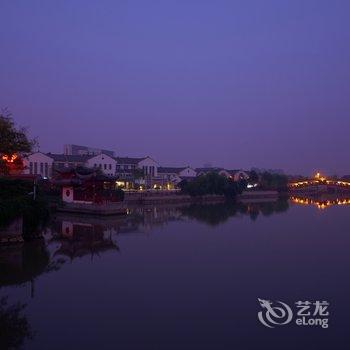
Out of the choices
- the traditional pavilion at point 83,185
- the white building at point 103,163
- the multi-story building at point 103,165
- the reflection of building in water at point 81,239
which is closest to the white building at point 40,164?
the multi-story building at point 103,165

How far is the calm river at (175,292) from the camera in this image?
7.53 meters

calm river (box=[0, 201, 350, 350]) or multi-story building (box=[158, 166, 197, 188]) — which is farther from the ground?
multi-story building (box=[158, 166, 197, 188])

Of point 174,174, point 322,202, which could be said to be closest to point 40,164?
point 174,174

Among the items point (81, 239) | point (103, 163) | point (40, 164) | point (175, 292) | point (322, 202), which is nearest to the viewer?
point (175, 292)

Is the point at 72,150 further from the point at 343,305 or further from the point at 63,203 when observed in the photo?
the point at 343,305

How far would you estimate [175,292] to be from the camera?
1003 centimetres

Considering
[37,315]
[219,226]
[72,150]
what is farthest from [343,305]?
[72,150]

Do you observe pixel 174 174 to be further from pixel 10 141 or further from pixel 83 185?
pixel 10 141

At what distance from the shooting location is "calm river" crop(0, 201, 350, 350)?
24.7 feet

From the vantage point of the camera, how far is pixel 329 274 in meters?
12.0

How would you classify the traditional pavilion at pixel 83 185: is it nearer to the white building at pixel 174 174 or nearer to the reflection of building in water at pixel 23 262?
the reflection of building in water at pixel 23 262

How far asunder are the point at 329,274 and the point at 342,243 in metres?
6.05

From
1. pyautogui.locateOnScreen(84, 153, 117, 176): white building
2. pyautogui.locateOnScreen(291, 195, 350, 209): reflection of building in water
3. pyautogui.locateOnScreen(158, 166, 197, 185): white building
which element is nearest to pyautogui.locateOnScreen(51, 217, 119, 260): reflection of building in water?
pyautogui.locateOnScreen(84, 153, 117, 176): white building

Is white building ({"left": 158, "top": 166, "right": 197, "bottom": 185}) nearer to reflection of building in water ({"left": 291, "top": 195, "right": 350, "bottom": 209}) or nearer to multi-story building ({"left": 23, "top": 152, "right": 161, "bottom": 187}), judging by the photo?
multi-story building ({"left": 23, "top": 152, "right": 161, "bottom": 187})
